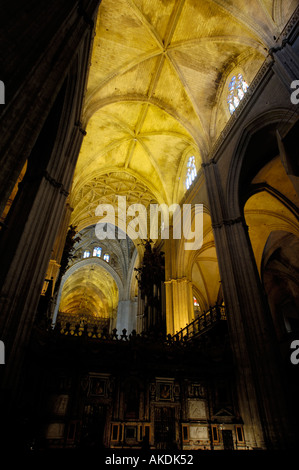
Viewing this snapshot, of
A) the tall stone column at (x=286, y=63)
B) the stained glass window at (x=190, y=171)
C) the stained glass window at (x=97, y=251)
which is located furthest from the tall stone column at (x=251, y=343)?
the stained glass window at (x=97, y=251)

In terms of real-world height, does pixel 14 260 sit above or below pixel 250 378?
above

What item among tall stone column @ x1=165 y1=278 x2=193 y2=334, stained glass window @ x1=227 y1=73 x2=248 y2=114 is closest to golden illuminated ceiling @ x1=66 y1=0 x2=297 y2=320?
stained glass window @ x1=227 y1=73 x2=248 y2=114

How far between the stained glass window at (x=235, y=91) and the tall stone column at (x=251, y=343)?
16.5 feet

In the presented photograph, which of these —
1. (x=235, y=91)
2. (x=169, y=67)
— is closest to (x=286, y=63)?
(x=235, y=91)

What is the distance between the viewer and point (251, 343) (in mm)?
6926

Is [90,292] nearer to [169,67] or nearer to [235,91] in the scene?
[169,67]

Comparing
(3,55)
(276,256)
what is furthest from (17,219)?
(276,256)

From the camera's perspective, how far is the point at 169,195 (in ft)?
54.6

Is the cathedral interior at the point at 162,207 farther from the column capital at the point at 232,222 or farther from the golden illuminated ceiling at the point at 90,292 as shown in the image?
the golden illuminated ceiling at the point at 90,292

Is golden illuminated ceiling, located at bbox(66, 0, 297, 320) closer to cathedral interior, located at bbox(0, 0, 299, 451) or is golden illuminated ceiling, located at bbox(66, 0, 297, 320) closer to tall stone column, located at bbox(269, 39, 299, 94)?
cathedral interior, located at bbox(0, 0, 299, 451)

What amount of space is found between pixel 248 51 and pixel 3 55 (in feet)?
33.3

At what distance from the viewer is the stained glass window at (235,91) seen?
424 inches
